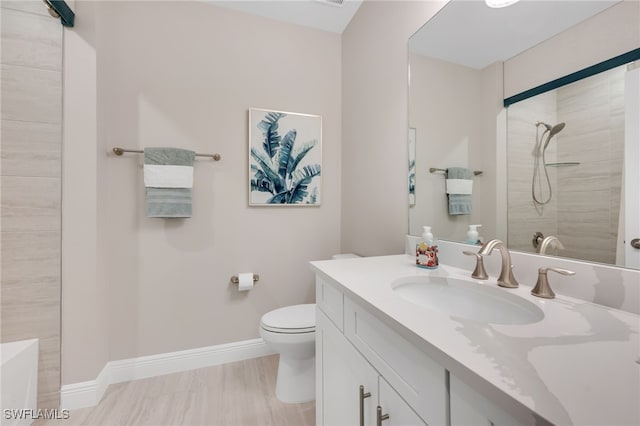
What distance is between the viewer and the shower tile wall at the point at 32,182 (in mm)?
1350

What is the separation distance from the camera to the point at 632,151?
2.17 feet

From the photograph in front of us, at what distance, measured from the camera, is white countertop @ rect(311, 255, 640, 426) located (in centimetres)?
34

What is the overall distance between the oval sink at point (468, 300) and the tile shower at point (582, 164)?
8.3 inches

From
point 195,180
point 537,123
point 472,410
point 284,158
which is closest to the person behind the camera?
point 472,410

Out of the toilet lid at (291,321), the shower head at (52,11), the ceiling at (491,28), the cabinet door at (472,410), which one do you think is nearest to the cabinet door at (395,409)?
the cabinet door at (472,410)

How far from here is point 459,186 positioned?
1.19 metres

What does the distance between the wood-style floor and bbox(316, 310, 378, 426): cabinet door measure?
1.41 feet

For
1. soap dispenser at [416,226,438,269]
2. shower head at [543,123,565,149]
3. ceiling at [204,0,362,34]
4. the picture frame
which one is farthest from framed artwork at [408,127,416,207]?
ceiling at [204,0,362,34]

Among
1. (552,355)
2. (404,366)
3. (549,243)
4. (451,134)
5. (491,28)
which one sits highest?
(491,28)

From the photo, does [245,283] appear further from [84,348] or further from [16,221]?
[16,221]

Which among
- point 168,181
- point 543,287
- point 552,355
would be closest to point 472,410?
Result: point 552,355

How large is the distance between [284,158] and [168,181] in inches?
30.9

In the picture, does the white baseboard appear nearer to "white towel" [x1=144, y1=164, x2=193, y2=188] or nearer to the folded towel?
the folded towel

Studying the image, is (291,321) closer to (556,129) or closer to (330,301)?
(330,301)
